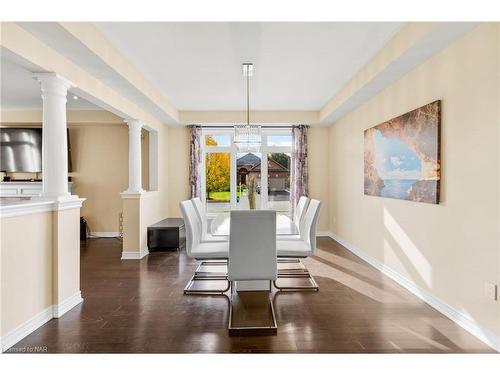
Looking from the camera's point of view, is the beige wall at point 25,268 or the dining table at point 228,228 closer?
the beige wall at point 25,268

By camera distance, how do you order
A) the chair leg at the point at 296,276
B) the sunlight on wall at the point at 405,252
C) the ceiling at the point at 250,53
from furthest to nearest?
the chair leg at the point at 296,276, the sunlight on wall at the point at 405,252, the ceiling at the point at 250,53

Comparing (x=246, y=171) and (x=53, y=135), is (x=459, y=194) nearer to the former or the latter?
(x=53, y=135)

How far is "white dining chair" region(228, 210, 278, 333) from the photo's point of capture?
115 inches

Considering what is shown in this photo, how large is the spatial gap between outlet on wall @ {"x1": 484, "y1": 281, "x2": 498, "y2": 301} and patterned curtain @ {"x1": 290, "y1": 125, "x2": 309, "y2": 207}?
4.47m

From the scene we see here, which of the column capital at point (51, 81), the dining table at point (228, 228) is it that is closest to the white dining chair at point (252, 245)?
the dining table at point (228, 228)

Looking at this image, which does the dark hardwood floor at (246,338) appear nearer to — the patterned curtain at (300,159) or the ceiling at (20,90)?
the ceiling at (20,90)

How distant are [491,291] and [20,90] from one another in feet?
21.0

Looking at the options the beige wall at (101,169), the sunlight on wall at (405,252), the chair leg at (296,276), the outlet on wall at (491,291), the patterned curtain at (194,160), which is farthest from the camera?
the beige wall at (101,169)

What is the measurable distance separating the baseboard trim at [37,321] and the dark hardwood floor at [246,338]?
0.05 m

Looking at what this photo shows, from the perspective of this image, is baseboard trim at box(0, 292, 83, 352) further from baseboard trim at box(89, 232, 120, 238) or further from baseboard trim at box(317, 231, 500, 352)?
baseboard trim at box(89, 232, 120, 238)

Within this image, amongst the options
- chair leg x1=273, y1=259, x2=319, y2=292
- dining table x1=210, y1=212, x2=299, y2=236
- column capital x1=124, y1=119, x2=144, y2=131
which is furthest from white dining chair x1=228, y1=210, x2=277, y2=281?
column capital x1=124, y1=119, x2=144, y2=131

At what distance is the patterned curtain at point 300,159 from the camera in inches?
269
